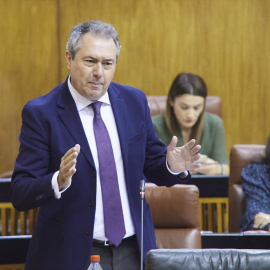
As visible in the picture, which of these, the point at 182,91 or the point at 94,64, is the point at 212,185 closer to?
the point at 182,91

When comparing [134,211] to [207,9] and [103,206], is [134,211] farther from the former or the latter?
[207,9]

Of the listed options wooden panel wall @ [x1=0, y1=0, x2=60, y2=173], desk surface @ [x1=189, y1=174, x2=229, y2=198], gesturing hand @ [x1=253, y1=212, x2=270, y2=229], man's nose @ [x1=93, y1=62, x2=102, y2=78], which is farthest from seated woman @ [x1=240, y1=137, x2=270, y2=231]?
wooden panel wall @ [x1=0, y1=0, x2=60, y2=173]

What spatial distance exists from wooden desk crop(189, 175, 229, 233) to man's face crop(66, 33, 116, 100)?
4.44ft

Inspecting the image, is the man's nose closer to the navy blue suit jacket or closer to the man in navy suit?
the man in navy suit

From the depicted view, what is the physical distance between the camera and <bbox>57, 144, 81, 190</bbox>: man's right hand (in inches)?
50.4

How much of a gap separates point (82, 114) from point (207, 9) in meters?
2.90

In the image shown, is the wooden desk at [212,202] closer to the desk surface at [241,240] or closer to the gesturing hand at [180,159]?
the desk surface at [241,240]

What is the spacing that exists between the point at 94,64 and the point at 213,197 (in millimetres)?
1452

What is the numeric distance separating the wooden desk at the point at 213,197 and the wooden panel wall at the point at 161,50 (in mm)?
1621

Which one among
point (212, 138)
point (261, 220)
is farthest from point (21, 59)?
point (261, 220)

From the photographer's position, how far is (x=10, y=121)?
4066 mm

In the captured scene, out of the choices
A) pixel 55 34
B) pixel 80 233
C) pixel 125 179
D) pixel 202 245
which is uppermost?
pixel 55 34

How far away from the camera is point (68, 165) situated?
1289 millimetres

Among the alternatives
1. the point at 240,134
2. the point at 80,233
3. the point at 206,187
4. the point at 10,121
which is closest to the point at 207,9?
the point at 240,134
